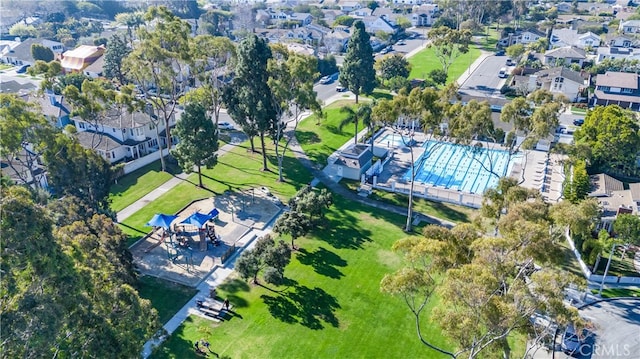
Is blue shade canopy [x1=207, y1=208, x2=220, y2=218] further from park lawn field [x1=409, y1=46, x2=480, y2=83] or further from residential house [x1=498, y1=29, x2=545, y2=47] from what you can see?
residential house [x1=498, y1=29, x2=545, y2=47]

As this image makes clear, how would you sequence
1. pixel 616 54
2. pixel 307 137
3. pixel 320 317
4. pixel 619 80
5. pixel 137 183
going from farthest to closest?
1. pixel 616 54
2. pixel 619 80
3. pixel 307 137
4. pixel 137 183
5. pixel 320 317

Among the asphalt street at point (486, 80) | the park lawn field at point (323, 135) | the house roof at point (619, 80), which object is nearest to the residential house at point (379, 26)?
the asphalt street at point (486, 80)

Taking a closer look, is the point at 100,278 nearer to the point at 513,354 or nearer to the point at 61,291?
the point at 61,291

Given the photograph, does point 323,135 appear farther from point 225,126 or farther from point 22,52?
point 22,52

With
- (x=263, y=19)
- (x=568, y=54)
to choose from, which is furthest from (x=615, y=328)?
(x=263, y=19)

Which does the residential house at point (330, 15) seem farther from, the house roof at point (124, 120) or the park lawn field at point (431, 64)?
the house roof at point (124, 120)

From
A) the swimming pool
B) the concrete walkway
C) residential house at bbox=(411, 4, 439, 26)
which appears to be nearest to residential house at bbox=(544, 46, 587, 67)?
the swimming pool
